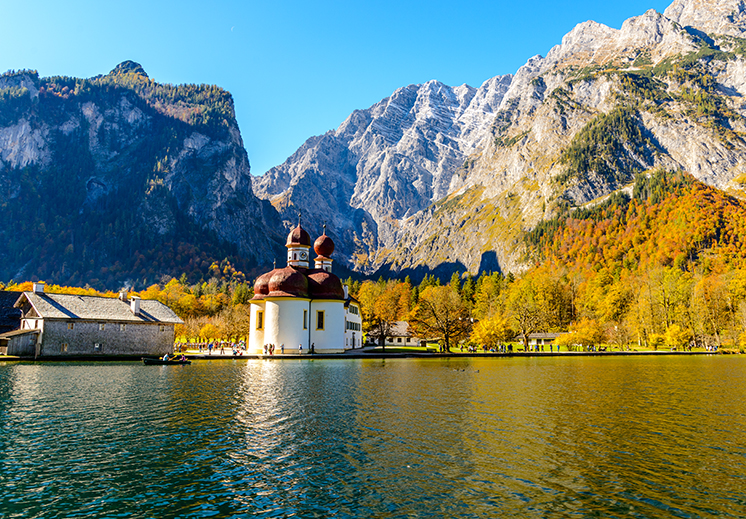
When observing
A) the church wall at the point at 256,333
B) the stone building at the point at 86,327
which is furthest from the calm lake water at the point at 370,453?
the church wall at the point at 256,333

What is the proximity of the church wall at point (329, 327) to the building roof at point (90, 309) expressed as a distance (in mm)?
20751

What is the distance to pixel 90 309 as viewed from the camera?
68000mm

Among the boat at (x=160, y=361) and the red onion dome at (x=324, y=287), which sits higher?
the red onion dome at (x=324, y=287)

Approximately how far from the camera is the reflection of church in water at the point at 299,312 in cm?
7275

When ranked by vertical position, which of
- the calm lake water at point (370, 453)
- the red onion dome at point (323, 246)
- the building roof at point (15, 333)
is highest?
the red onion dome at point (323, 246)

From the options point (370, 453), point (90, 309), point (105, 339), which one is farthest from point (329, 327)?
point (370, 453)

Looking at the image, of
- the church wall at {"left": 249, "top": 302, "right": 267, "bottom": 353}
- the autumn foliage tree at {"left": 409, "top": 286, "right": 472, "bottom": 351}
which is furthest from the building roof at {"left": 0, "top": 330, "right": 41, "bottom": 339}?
the autumn foliage tree at {"left": 409, "top": 286, "right": 472, "bottom": 351}

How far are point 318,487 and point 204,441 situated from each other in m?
7.15

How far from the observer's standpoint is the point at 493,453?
17156 mm

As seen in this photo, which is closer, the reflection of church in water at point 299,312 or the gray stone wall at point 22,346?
the gray stone wall at point 22,346

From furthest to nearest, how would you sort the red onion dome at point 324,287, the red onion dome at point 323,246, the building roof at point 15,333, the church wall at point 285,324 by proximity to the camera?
the red onion dome at point 323,246, the red onion dome at point 324,287, the church wall at point 285,324, the building roof at point 15,333

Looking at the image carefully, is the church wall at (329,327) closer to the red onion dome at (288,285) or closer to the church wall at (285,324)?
the church wall at (285,324)

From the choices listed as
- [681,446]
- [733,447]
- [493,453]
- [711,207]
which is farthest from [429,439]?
[711,207]

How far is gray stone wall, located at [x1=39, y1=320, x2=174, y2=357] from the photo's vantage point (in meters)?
63.0
